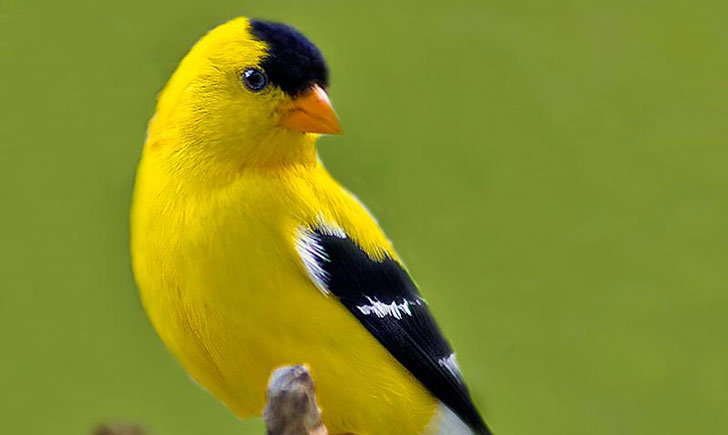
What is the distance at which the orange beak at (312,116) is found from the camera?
1.84 metres

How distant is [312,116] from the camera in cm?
186

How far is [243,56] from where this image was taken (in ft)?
6.20

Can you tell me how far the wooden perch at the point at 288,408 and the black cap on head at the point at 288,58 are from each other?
54cm

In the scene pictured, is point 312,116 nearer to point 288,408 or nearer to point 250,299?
point 250,299

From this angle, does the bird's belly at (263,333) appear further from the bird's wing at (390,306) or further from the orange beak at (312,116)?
the orange beak at (312,116)

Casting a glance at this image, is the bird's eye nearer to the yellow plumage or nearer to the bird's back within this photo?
the yellow plumage

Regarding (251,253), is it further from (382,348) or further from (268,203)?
(382,348)

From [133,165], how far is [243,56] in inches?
21.9

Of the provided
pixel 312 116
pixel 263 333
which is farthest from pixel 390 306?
pixel 312 116

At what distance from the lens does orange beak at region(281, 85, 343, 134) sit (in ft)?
6.03

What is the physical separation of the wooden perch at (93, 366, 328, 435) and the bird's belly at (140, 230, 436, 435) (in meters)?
0.18

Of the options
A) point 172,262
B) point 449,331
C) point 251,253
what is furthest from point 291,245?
point 449,331

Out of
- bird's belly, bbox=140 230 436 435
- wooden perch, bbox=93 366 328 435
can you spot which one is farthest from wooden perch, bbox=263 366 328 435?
bird's belly, bbox=140 230 436 435

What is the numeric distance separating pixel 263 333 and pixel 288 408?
212 millimetres
